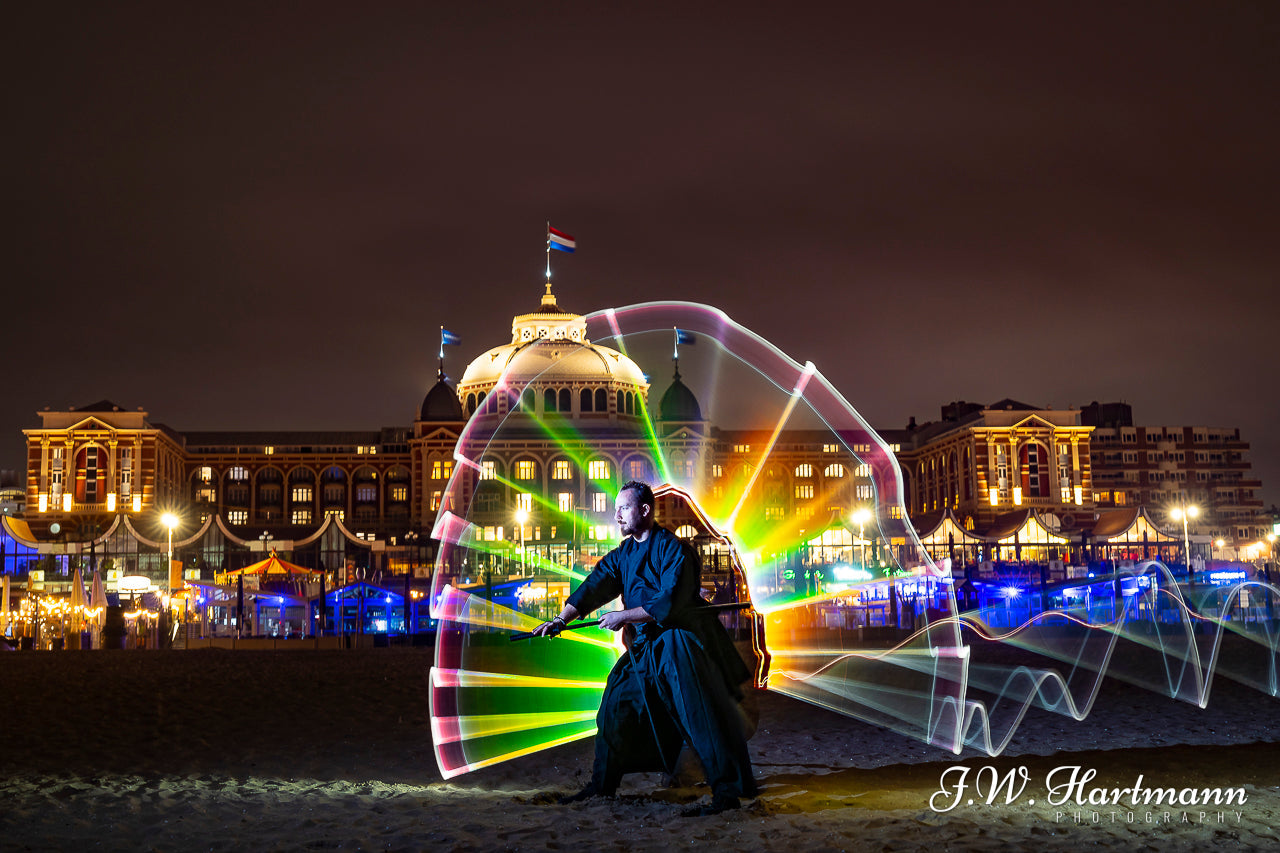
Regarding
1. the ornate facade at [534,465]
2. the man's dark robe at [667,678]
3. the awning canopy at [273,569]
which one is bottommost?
the man's dark robe at [667,678]

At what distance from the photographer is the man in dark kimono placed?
32.2 feet

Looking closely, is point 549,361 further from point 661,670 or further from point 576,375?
point 661,670

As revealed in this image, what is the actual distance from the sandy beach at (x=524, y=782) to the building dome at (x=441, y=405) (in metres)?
97.8

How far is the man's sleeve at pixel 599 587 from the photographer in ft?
33.7

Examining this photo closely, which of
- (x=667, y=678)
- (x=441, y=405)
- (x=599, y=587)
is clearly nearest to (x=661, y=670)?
(x=667, y=678)

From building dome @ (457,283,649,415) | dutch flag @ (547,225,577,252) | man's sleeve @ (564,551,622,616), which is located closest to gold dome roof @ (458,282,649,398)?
building dome @ (457,283,649,415)

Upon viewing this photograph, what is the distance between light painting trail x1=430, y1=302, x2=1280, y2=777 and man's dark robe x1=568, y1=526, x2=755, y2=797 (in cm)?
61

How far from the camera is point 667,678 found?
9.93 m

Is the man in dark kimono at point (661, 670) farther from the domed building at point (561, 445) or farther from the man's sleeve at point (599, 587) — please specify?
the domed building at point (561, 445)

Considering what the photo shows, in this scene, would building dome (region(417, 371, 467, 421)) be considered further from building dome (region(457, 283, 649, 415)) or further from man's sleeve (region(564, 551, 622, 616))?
man's sleeve (region(564, 551, 622, 616))

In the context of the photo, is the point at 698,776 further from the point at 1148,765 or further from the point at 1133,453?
the point at 1133,453

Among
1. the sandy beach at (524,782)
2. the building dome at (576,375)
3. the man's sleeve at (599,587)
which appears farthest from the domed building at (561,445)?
the man's sleeve at (599,587)

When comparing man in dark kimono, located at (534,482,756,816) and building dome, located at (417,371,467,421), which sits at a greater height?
building dome, located at (417,371,467,421)

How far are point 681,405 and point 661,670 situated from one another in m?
96.1
